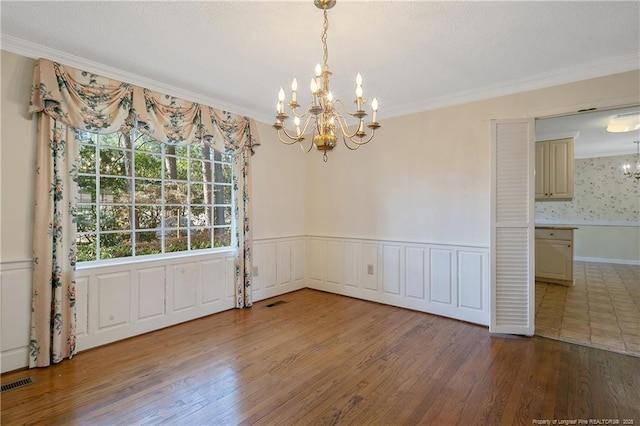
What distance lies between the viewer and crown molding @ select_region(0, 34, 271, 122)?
103 inches

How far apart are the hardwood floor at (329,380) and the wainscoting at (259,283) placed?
244mm

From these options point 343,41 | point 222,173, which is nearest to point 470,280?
point 343,41

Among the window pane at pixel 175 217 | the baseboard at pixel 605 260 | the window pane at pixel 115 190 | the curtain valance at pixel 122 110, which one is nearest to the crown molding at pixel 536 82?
the curtain valance at pixel 122 110

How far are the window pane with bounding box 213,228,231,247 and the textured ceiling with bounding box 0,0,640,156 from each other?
181 cm

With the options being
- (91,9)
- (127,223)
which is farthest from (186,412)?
(91,9)

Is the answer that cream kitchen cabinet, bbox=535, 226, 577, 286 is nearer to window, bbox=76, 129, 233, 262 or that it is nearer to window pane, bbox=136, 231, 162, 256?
window, bbox=76, 129, 233, 262

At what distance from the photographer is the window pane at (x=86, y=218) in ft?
10.1

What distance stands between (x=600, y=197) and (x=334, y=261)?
22.6 ft

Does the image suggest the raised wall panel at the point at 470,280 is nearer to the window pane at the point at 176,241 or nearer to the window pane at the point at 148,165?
the window pane at the point at 176,241

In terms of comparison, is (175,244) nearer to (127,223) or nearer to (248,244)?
(127,223)

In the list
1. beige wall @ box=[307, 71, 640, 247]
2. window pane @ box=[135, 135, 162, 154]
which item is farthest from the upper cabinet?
window pane @ box=[135, 135, 162, 154]

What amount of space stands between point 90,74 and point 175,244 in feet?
6.33

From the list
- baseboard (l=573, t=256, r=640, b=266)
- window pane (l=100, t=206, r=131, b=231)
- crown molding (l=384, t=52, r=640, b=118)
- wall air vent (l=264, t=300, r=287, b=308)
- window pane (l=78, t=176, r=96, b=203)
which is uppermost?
crown molding (l=384, t=52, r=640, b=118)

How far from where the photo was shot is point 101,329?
10.2 ft
